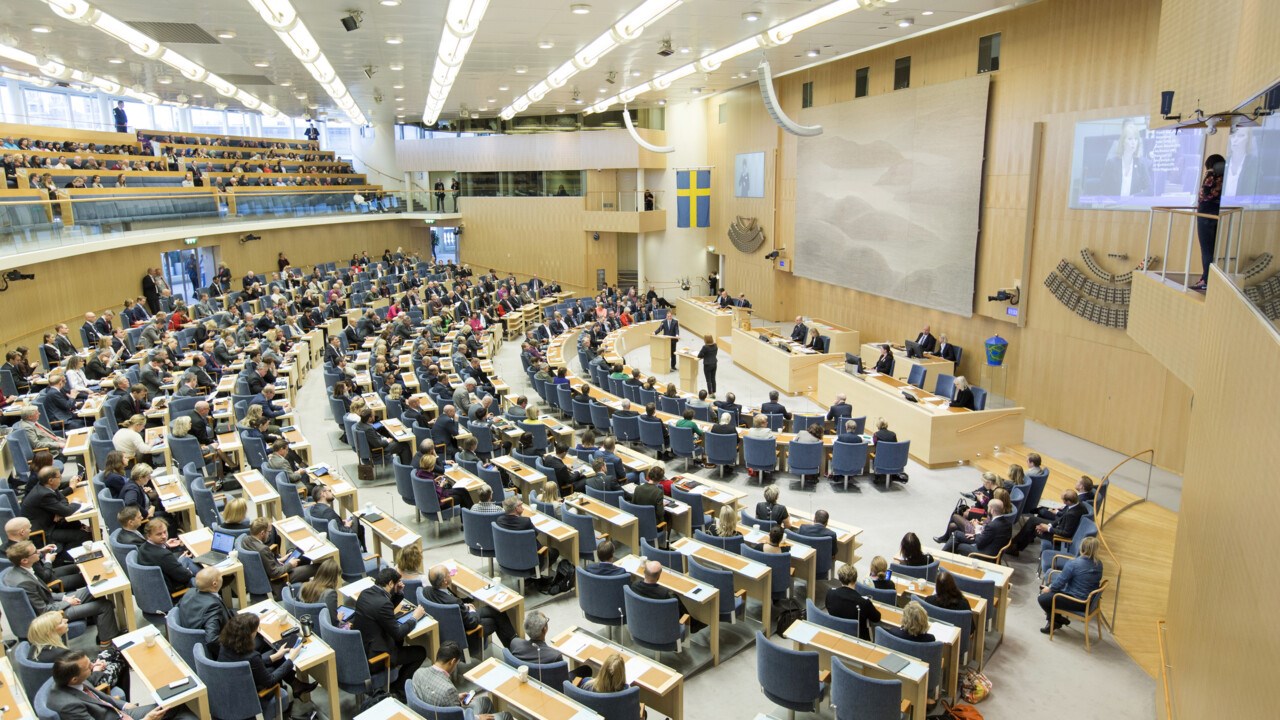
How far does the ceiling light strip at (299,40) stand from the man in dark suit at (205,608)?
844 cm

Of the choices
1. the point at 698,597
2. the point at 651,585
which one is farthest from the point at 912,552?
the point at 651,585

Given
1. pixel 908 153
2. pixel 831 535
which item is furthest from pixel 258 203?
pixel 831 535

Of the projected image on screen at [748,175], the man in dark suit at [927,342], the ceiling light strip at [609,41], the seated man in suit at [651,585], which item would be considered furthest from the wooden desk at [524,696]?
the projected image on screen at [748,175]

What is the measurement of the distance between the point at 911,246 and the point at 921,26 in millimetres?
4814

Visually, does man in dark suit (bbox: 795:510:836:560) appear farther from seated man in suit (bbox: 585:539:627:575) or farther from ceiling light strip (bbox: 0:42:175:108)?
ceiling light strip (bbox: 0:42:175:108)

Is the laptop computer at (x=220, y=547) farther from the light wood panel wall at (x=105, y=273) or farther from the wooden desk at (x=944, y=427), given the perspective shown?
the light wood panel wall at (x=105, y=273)

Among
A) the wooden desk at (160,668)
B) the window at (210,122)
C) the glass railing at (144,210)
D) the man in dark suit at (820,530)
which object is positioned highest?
the window at (210,122)

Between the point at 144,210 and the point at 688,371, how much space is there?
14.0 meters

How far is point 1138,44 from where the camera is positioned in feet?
41.0

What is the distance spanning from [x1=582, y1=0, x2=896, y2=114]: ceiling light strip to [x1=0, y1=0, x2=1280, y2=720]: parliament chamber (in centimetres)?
14

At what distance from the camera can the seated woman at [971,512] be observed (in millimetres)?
9445

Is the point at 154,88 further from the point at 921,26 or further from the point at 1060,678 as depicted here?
the point at 1060,678

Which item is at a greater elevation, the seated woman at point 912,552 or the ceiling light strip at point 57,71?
the ceiling light strip at point 57,71

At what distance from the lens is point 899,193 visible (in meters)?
18.3
